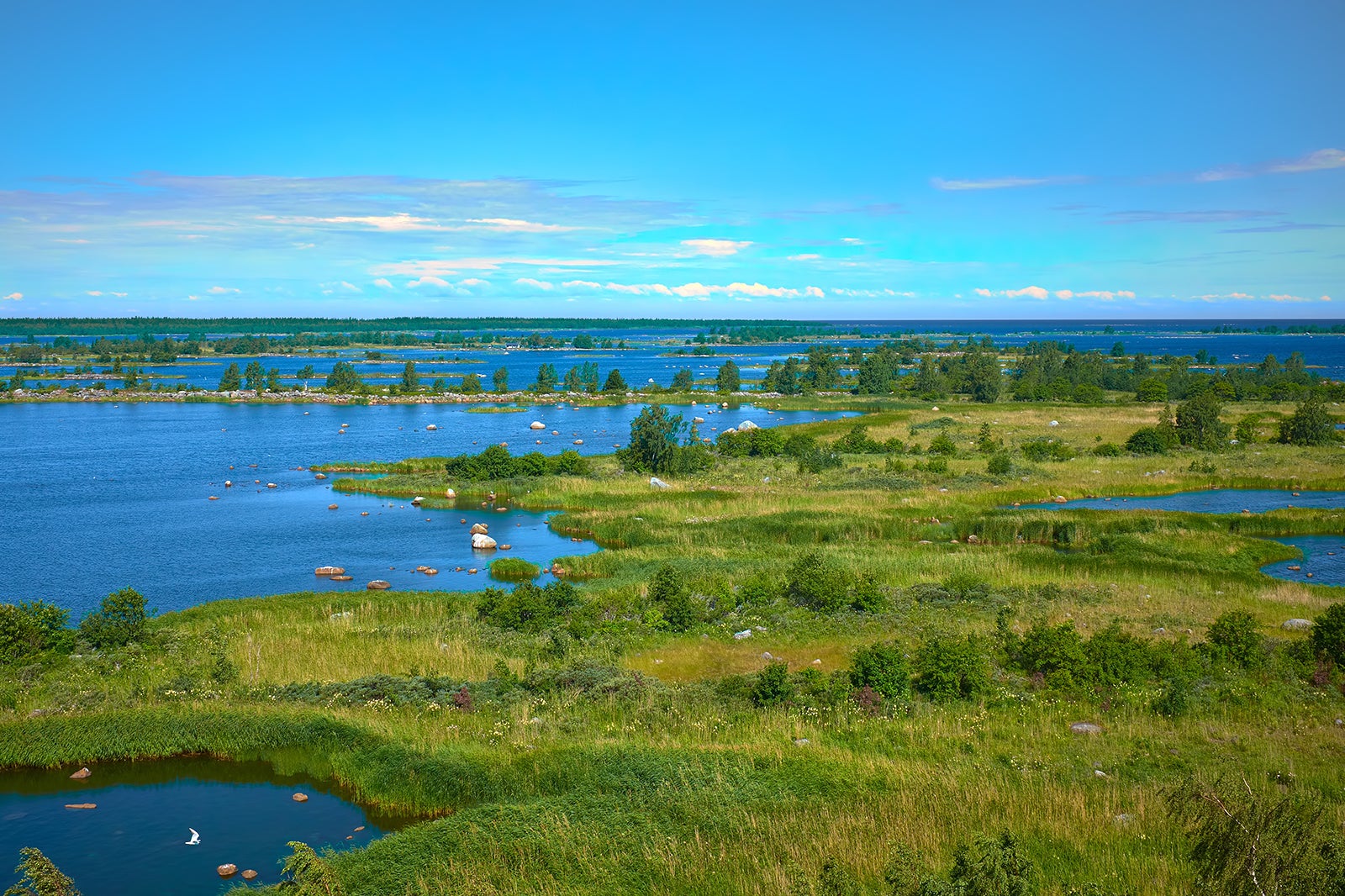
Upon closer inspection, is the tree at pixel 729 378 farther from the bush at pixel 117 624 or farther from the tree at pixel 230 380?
the bush at pixel 117 624

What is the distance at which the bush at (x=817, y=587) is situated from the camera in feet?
80.2

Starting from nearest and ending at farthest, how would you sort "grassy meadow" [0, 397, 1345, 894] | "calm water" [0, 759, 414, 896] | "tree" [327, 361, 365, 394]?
1. "grassy meadow" [0, 397, 1345, 894]
2. "calm water" [0, 759, 414, 896]
3. "tree" [327, 361, 365, 394]

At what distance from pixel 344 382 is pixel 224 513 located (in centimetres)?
7151

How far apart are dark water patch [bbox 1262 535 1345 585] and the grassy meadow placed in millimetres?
799

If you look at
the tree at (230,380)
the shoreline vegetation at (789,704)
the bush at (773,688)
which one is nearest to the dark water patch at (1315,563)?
the shoreline vegetation at (789,704)

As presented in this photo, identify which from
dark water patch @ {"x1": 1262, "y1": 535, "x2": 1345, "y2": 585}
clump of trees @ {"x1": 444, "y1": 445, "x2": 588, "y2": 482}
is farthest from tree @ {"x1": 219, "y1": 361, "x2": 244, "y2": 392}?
dark water patch @ {"x1": 1262, "y1": 535, "x2": 1345, "y2": 585}

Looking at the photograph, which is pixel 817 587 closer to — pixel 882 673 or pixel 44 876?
pixel 882 673

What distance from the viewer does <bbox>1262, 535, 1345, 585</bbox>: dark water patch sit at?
29.2 meters

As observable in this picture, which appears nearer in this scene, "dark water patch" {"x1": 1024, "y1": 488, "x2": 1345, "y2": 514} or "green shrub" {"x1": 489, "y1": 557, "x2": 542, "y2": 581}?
"green shrub" {"x1": 489, "y1": 557, "x2": 542, "y2": 581}

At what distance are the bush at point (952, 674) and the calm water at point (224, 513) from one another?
1728 centimetres

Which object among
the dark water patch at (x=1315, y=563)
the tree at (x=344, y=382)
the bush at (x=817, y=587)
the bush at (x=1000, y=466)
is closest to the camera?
the bush at (x=817, y=587)

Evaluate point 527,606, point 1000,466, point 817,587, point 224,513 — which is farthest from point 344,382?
point 817,587

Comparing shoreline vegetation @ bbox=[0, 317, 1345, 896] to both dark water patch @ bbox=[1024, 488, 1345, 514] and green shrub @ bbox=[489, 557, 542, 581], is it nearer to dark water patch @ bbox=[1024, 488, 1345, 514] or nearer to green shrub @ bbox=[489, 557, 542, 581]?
green shrub @ bbox=[489, 557, 542, 581]

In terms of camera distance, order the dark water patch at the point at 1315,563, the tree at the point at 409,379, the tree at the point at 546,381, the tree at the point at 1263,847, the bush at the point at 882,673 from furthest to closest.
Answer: the tree at the point at 546,381
the tree at the point at 409,379
the dark water patch at the point at 1315,563
the bush at the point at 882,673
the tree at the point at 1263,847
